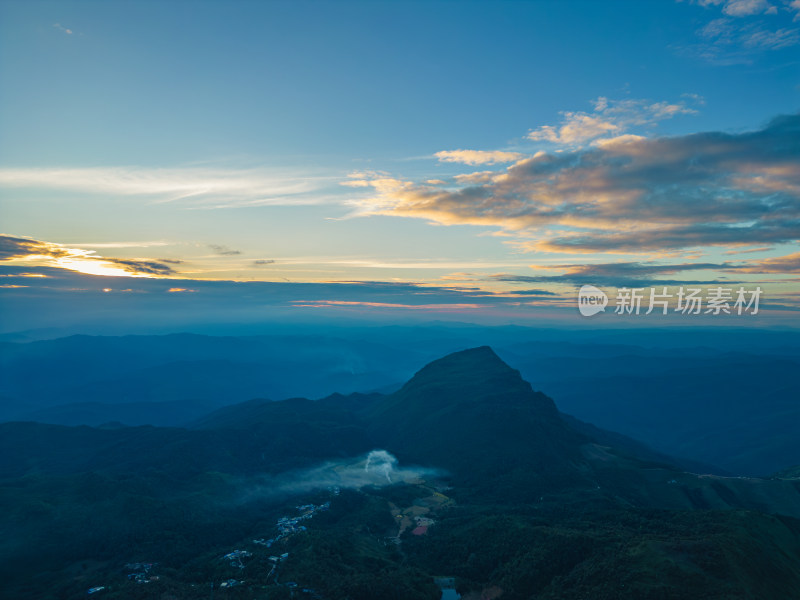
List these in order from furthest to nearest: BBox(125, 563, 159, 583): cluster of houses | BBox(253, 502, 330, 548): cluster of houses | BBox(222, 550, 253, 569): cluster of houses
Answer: BBox(253, 502, 330, 548): cluster of houses
BBox(222, 550, 253, 569): cluster of houses
BBox(125, 563, 159, 583): cluster of houses

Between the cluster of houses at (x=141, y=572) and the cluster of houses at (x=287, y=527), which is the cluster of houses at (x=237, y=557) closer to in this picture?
the cluster of houses at (x=287, y=527)

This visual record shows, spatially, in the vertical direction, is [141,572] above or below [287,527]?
above

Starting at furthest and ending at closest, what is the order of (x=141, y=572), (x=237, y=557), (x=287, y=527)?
(x=287, y=527), (x=237, y=557), (x=141, y=572)

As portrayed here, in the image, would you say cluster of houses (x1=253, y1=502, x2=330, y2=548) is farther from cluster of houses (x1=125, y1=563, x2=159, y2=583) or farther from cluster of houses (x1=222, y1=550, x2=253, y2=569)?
cluster of houses (x1=125, y1=563, x2=159, y2=583)

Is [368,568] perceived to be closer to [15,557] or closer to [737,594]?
[737,594]

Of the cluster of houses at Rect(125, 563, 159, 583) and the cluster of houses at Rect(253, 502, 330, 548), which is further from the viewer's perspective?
the cluster of houses at Rect(253, 502, 330, 548)

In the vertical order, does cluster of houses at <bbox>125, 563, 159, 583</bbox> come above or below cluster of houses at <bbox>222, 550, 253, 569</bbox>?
below

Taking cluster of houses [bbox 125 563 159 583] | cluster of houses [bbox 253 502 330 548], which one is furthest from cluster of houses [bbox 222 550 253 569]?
cluster of houses [bbox 125 563 159 583]

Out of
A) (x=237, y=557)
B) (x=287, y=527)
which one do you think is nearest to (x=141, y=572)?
(x=237, y=557)

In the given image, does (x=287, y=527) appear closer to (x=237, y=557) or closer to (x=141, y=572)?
(x=237, y=557)

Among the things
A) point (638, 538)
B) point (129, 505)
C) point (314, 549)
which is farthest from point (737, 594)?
point (129, 505)

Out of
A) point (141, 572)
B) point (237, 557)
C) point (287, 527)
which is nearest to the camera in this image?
point (141, 572)
